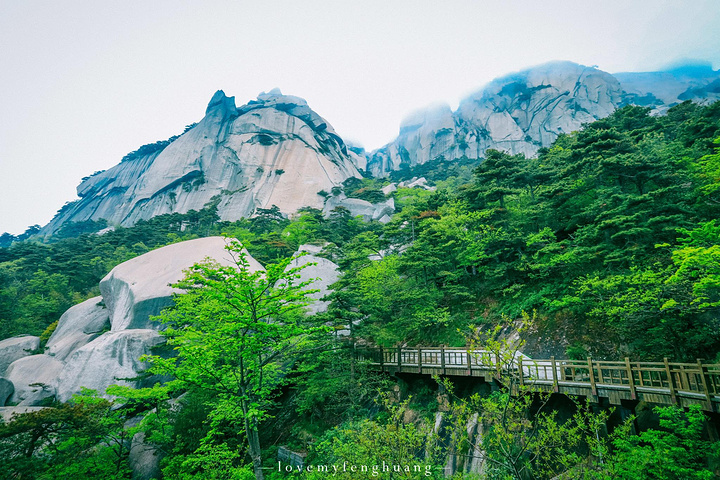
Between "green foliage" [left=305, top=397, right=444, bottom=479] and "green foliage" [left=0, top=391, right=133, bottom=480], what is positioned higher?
"green foliage" [left=305, top=397, right=444, bottom=479]

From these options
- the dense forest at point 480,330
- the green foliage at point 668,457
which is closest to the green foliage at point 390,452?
the dense forest at point 480,330

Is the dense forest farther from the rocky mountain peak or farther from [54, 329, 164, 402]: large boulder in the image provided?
the rocky mountain peak

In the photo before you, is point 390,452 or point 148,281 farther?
point 148,281

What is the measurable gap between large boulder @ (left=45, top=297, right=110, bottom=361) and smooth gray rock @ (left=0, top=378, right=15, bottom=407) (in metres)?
2.64

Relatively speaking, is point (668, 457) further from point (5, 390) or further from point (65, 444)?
point (5, 390)

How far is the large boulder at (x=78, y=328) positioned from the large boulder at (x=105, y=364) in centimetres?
501

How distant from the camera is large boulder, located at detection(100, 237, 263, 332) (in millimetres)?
18922

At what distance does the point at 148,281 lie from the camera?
20.5 meters

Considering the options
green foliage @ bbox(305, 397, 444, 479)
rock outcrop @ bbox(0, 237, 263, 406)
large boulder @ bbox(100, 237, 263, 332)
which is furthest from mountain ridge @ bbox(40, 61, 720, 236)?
green foliage @ bbox(305, 397, 444, 479)

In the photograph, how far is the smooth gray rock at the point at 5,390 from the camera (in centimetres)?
1769

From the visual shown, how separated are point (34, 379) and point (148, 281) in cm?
772

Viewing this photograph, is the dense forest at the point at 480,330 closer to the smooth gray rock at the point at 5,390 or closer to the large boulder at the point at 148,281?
the large boulder at the point at 148,281

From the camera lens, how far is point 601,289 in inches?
444

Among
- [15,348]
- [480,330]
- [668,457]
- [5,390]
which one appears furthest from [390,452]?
[15,348]
